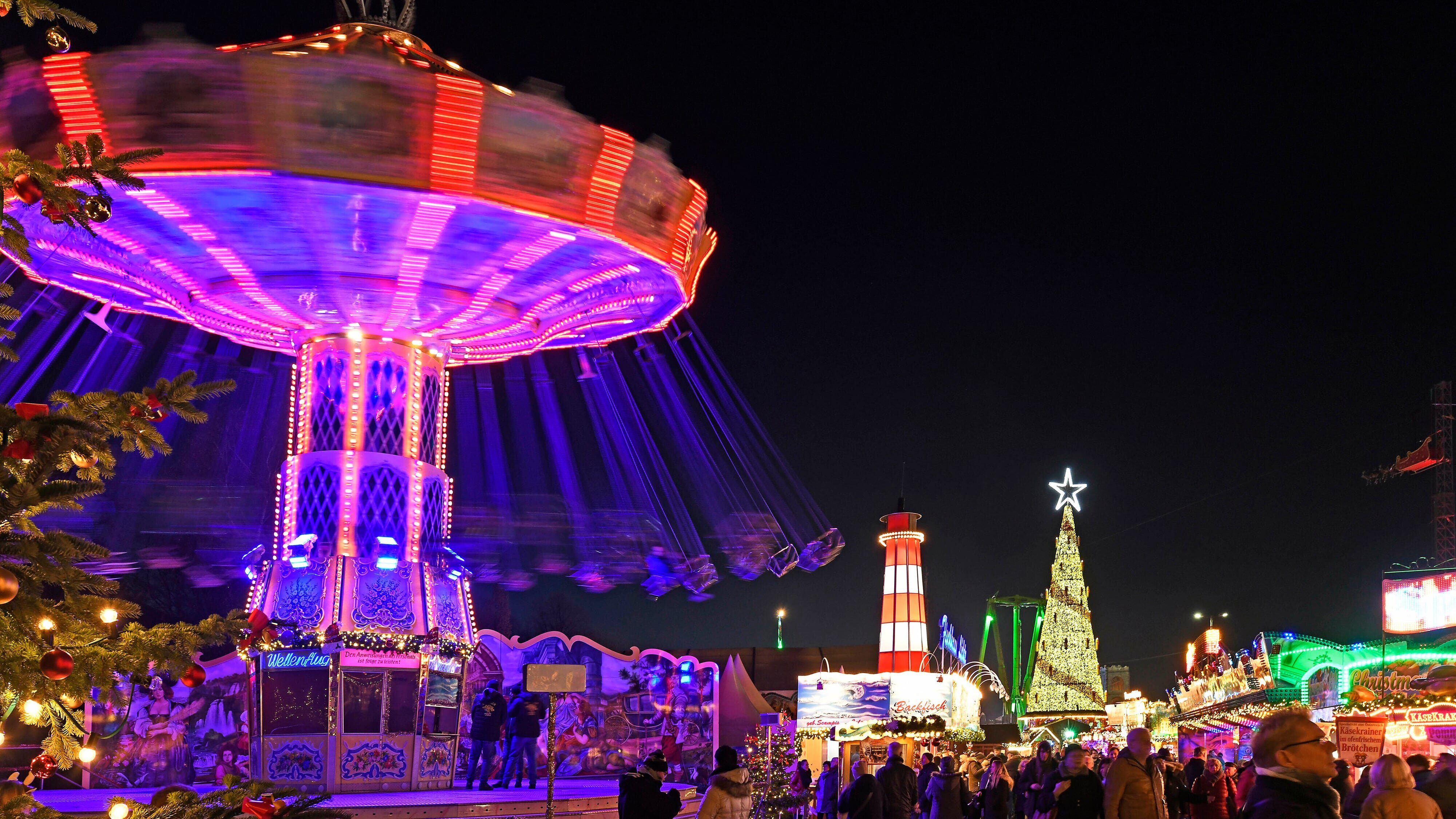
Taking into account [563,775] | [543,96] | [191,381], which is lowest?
[563,775]

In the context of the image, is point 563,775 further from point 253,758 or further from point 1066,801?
point 1066,801

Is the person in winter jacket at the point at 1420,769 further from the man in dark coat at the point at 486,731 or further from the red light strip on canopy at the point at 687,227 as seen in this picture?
the man in dark coat at the point at 486,731

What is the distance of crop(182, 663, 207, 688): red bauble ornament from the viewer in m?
4.66

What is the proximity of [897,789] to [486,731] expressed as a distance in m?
7.43

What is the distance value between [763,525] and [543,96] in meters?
26.2

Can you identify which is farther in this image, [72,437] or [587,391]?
[587,391]

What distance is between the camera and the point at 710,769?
950 inches

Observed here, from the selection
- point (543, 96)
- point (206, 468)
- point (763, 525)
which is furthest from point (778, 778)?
point (206, 468)

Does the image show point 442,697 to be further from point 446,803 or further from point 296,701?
point 446,803

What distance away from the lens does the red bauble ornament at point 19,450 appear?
4.10m

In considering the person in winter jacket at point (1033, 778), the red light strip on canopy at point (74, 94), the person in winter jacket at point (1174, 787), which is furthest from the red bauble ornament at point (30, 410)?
the person in winter jacket at point (1174, 787)

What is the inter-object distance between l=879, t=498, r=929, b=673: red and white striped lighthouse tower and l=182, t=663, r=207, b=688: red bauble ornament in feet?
97.6

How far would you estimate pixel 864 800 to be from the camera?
11.7 metres

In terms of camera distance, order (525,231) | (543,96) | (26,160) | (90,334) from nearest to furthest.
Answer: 1. (26,160)
2. (543,96)
3. (525,231)
4. (90,334)
